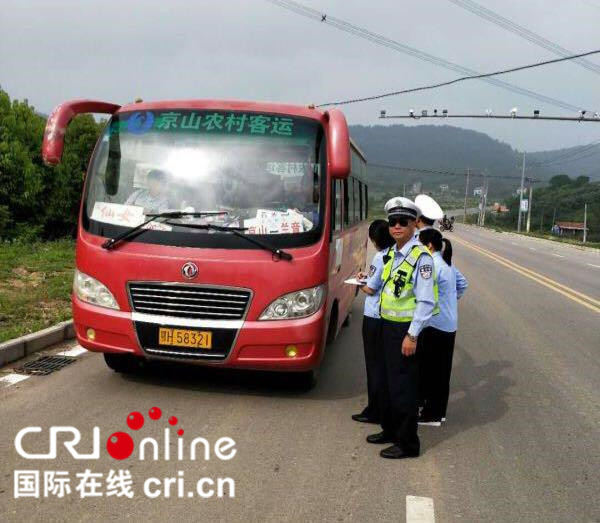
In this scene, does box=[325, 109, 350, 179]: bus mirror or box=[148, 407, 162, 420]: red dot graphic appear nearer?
box=[148, 407, 162, 420]: red dot graphic

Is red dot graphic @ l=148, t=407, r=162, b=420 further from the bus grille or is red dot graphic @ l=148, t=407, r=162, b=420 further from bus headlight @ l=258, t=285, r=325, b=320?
bus headlight @ l=258, t=285, r=325, b=320

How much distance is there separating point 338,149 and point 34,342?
3708 millimetres

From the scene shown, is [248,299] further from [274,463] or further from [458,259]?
[458,259]

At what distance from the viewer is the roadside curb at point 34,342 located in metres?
6.24

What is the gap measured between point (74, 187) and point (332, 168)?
11307 millimetres

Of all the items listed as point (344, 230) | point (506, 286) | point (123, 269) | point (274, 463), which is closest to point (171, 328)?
point (123, 269)

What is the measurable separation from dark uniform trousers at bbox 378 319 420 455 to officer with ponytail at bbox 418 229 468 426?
23.2 inches

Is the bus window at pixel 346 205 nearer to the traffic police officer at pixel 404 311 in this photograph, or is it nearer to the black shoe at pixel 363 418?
the traffic police officer at pixel 404 311

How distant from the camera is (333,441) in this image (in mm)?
4684

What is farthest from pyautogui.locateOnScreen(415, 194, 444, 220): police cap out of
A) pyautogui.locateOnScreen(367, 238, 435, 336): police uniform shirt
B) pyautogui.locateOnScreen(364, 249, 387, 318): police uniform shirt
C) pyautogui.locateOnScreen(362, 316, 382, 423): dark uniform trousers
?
pyautogui.locateOnScreen(362, 316, 382, 423): dark uniform trousers

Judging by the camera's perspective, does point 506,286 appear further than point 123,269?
Yes

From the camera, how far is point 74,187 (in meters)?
15.1

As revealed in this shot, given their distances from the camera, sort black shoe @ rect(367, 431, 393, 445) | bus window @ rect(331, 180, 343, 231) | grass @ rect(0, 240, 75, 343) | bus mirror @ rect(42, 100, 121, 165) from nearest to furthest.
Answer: black shoe @ rect(367, 431, 393, 445) < bus mirror @ rect(42, 100, 121, 165) < bus window @ rect(331, 180, 343, 231) < grass @ rect(0, 240, 75, 343)

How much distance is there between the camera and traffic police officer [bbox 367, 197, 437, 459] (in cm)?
429
